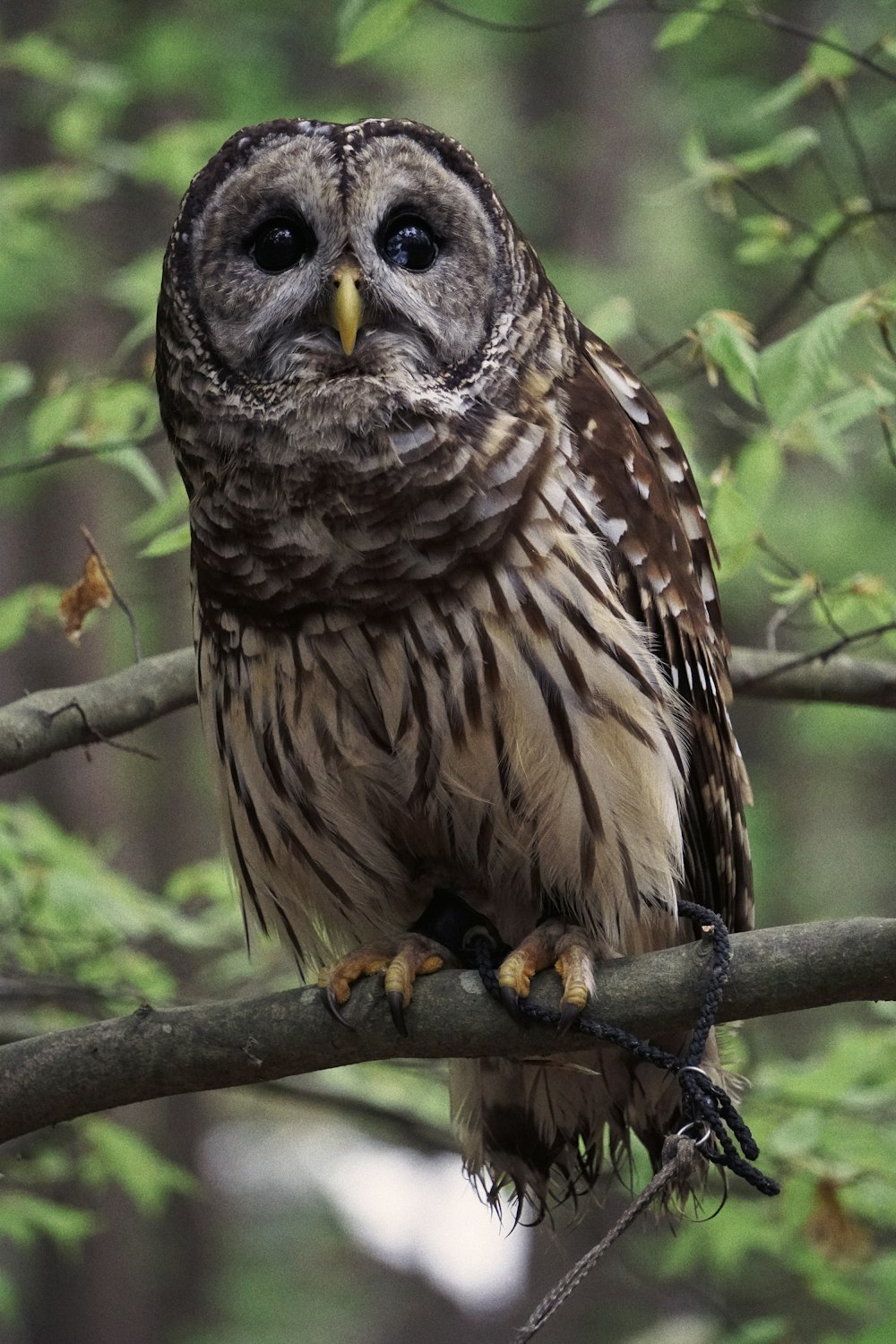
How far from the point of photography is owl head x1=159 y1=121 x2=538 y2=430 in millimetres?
3422

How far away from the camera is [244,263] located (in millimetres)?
3557

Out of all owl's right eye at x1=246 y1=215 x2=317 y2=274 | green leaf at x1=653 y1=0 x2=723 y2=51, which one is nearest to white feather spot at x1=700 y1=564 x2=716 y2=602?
owl's right eye at x1=246 y1=215 x2=317 y2=274

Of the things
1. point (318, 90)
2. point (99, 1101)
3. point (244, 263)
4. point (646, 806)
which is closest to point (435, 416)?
point (244, 263)

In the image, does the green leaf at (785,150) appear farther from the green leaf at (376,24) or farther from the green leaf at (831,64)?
the green leaf at (376,24)

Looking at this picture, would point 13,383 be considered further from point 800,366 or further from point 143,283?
point 800,366

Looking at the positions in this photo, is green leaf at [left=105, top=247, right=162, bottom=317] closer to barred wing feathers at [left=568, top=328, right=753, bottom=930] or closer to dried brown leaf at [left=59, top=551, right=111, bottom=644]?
dried brown leaf at [left=59, top=551, right=111, bottom=644]

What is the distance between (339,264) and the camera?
134 inches

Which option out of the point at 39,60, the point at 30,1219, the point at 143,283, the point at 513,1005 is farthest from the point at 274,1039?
the point at 39,60

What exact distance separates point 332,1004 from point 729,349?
1864 mm

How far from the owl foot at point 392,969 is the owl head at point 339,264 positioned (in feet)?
3.91

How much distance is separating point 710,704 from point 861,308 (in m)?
1.02

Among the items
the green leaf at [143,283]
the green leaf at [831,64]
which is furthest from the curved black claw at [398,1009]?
the green leaf at [143,283]

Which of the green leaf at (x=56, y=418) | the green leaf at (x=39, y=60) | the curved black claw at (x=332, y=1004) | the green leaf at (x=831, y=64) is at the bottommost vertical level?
the curved black claw at (x=332, y=1004)

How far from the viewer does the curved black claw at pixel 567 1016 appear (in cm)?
298
